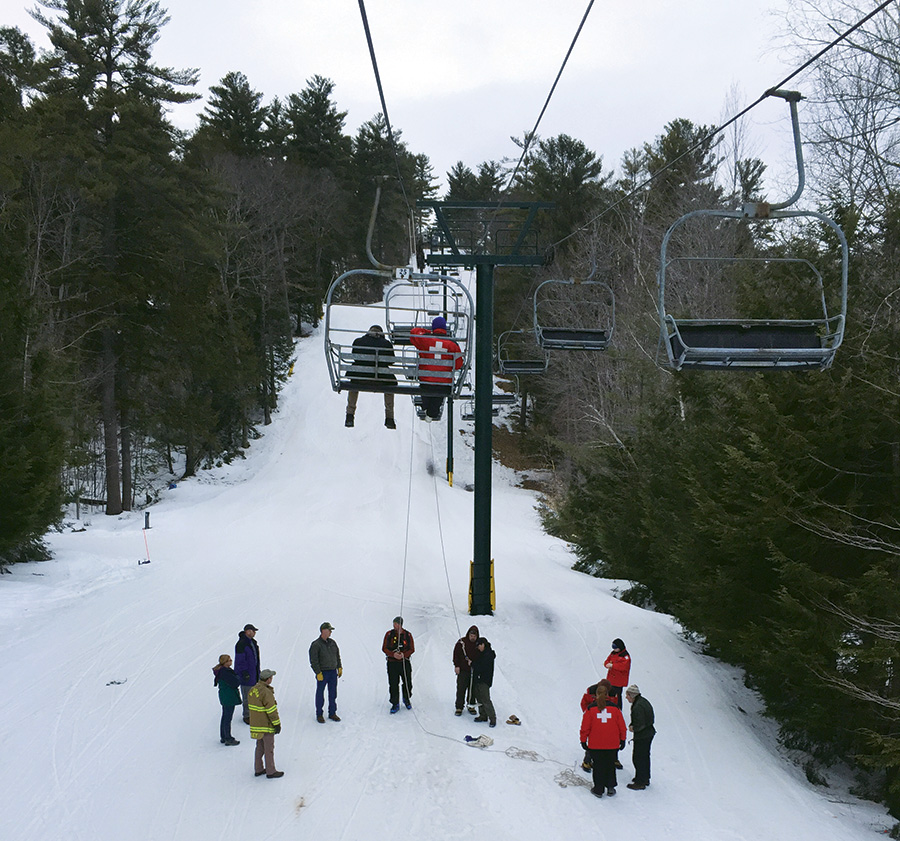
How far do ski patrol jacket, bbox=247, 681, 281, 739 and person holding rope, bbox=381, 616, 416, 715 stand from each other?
205 centimetres

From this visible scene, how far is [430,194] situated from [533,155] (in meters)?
38.5

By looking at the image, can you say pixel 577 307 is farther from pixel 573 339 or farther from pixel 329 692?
pixel 329 692

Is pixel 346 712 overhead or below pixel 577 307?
below

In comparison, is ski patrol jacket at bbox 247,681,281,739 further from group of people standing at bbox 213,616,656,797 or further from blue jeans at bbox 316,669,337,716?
blue jeans at bbox 316,669,337,716

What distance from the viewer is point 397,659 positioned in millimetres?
9453

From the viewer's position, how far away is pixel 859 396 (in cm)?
940

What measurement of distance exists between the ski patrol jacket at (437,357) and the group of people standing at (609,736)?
13.3 feet

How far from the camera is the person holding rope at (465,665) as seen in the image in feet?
30.7

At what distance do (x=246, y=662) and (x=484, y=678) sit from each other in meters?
3.01

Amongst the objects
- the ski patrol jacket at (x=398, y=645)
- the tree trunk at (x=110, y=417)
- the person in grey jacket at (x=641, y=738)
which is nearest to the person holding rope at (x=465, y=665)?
the ski patrol jacket at (x=398, y=645)

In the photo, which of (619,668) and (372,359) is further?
(619,668)

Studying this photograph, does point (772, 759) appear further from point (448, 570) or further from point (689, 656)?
point (448, 570)

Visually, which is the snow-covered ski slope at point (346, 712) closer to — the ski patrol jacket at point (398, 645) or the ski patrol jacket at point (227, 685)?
the ski patrol jacket at point (227, 685)

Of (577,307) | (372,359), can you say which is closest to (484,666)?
(372,359)
